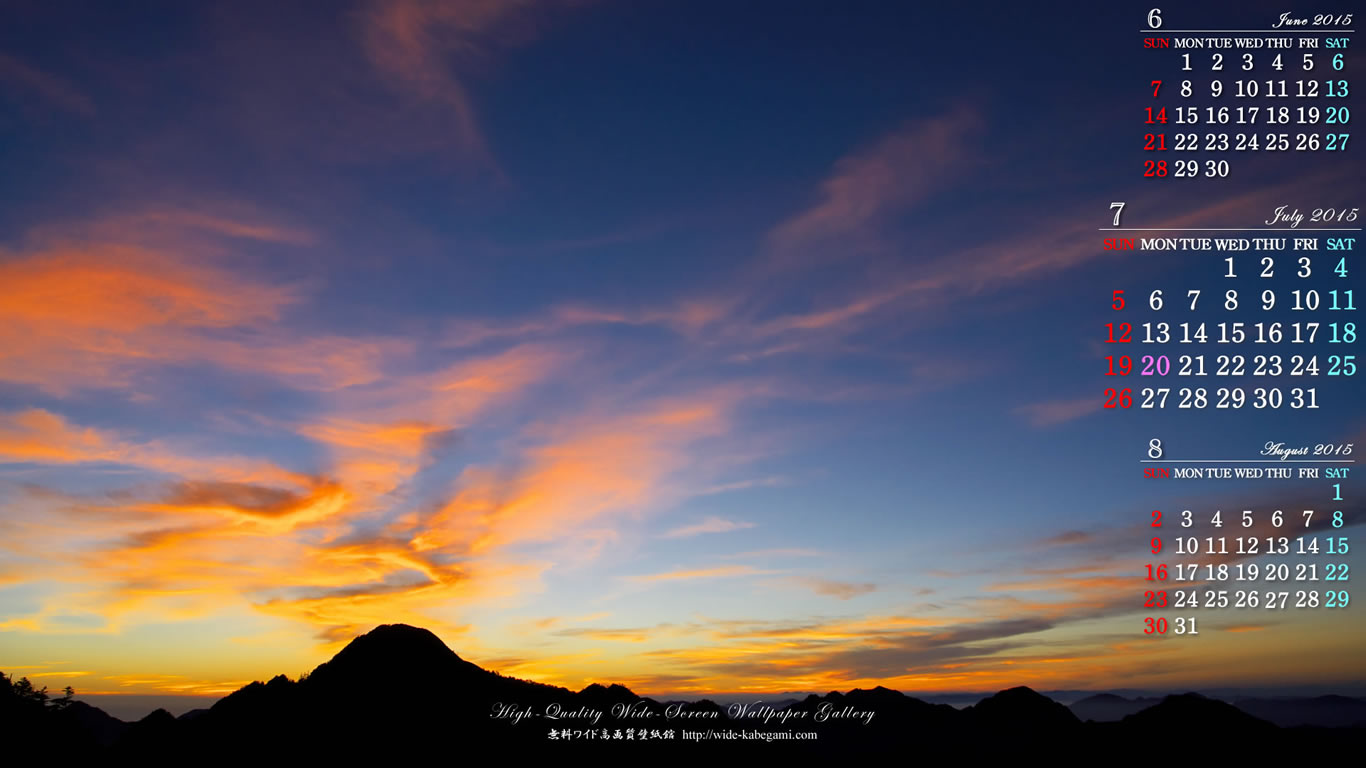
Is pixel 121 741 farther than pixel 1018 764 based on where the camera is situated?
No

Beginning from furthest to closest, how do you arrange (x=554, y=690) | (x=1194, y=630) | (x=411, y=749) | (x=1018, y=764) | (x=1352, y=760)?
(x=1018, y=764) → (x=1352, y=760) → (x=554, y=690) → (x=411, y=749) → (x=1194, y=630)

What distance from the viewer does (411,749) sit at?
92.3 meters

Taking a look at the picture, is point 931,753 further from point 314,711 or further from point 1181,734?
point 314,711

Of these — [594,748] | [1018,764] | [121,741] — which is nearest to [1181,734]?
[1018,764]

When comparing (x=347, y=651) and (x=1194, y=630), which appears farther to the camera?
(x=347, y=651)

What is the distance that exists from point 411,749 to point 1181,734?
135 metres

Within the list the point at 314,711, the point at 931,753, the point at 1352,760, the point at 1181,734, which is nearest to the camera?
the point at 314,711

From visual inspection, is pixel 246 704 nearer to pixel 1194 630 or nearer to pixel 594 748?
pixel 594 748

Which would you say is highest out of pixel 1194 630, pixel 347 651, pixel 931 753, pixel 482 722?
pixel 1194 630

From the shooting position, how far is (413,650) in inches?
4496

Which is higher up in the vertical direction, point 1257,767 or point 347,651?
point 347,651

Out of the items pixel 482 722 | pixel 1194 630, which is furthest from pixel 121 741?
pixel 1194 630

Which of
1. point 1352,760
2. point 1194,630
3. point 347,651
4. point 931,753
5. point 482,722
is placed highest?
point 1194,630

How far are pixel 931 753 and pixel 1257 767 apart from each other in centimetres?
7174
